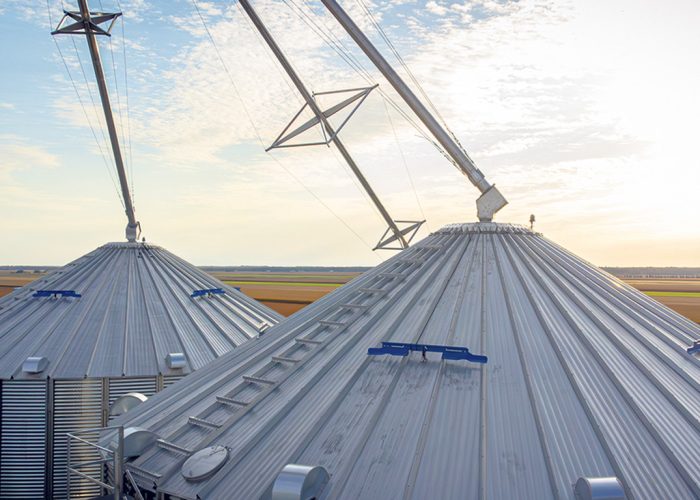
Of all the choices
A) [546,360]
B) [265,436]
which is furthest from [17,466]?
[546,360]

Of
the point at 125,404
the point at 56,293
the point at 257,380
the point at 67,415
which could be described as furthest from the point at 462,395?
the point at 56,293

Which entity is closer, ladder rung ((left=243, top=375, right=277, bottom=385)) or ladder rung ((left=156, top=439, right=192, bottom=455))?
ladder rung ((left=156, top=439, right=192, bottom=455))

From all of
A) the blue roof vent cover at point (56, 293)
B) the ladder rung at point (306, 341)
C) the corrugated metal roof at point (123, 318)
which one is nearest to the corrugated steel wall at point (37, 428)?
the corrugated metal roof at point (123, 318)

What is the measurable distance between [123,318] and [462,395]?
21.0 metres

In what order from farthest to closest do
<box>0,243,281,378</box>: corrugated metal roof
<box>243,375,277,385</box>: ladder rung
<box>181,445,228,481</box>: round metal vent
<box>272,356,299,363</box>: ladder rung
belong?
<box>0,243,281,378</box>: corrugated metal roof
<box>272,356,299,363</box>: ladder rung
<box>243,375,277,385</box>: ladder rung
<box>181,445,228,481</box>: round metal vent

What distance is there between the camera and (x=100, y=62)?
99.5ft

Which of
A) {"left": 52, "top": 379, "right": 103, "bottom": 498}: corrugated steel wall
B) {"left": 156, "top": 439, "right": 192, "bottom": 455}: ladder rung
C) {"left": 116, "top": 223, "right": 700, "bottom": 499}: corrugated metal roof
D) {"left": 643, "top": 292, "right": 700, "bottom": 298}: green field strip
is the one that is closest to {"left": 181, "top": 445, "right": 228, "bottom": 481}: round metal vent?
{"left": 116, "top": 223, "right": 700, "bottom": 499}: corrugated metal roof

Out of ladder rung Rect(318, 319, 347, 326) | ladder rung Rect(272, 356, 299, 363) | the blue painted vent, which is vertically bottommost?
ladder rung Rect(272, 356, 299, 363)

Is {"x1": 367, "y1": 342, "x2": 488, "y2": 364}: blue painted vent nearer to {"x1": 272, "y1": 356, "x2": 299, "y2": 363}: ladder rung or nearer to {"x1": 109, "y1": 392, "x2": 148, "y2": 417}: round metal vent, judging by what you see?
{"x1": 272, "y1": 356, "x2": 299, "y2": 363}: ladder rung

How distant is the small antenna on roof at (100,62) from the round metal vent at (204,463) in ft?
76.7

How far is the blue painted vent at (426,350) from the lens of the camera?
14.4 metres

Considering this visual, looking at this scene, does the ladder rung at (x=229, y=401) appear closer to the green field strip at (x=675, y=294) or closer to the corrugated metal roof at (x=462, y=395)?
the corrugated metal roof at (x=462, y=395)

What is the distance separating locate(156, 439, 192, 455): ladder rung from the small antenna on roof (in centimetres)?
2213

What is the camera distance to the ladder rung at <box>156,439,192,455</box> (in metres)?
14.1
